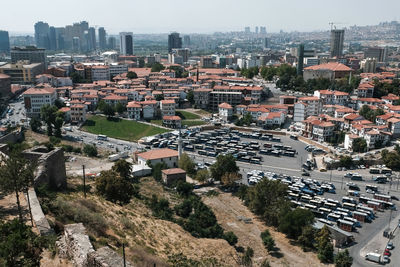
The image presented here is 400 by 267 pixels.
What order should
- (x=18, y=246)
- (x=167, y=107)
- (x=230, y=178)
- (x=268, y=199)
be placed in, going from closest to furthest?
(x=18, y=246)
(x=268, y=199)
(x=230, y=178)
(x=167, y=107)

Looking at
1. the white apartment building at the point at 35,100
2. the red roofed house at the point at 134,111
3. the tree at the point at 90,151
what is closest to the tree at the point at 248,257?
the tree at the point at 90,151

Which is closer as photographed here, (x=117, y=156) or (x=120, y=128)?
(x=117, y=156)

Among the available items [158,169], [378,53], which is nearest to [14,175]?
[158,169]

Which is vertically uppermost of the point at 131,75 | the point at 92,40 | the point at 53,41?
the point at 92,40

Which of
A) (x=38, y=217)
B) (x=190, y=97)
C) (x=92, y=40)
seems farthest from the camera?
(x=92, y=40)

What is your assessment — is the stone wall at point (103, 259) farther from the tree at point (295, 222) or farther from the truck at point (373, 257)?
the truck at point (373, 257)

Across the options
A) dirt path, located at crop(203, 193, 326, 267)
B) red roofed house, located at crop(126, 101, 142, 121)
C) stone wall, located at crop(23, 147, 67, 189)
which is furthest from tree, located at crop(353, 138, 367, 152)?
stone wall, located at crop(23, 147, 67, 189)

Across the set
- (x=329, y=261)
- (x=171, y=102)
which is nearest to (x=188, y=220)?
(x=329, y=261)

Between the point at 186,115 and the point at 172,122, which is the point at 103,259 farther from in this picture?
the point at 186,115
